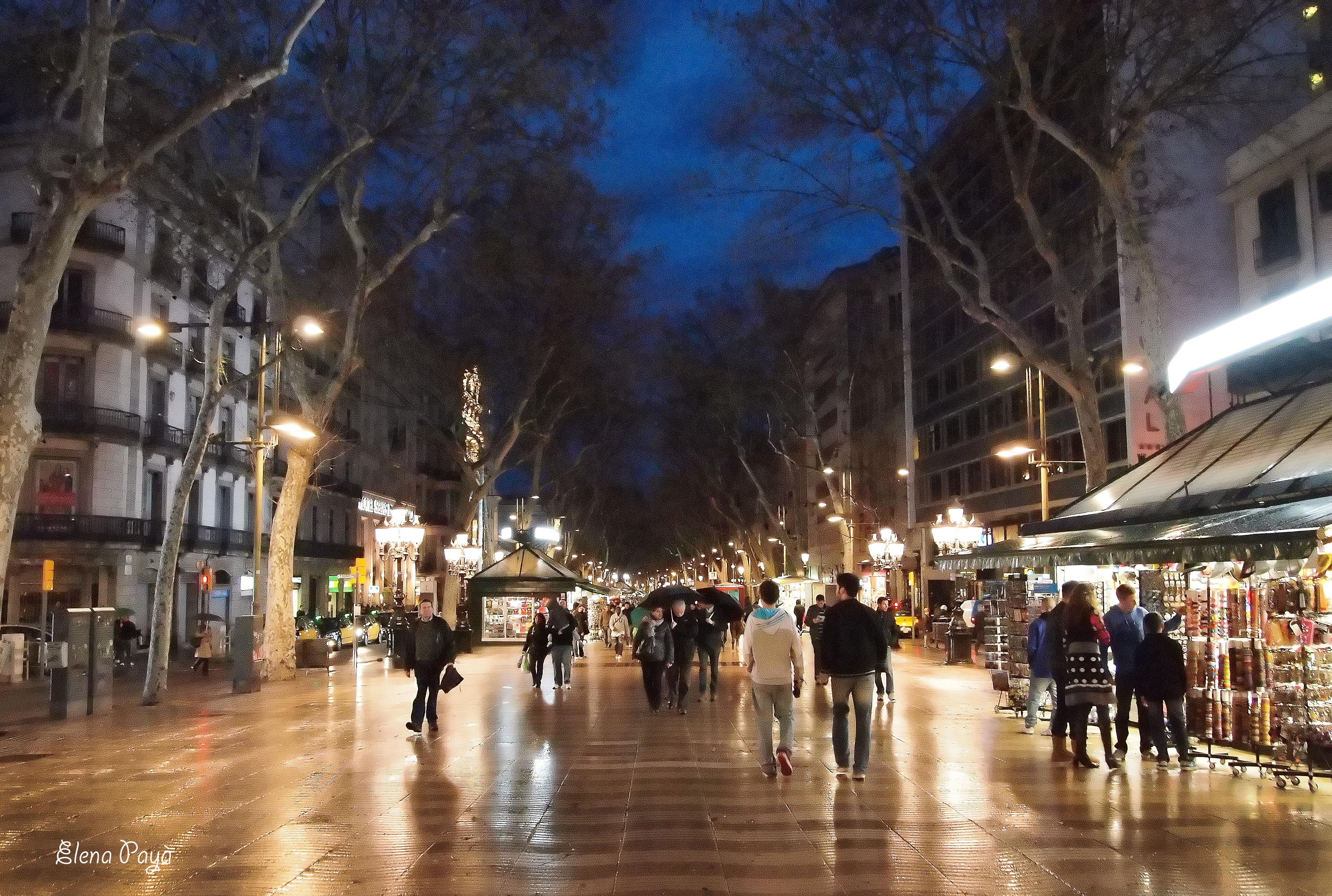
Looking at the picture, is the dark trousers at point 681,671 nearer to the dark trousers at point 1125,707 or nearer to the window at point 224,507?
the dark trousers at point 1125,707

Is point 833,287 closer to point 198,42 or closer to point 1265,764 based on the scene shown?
point 198,42

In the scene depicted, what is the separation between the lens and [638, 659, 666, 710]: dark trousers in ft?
59.6

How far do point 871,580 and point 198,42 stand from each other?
44.1 meters

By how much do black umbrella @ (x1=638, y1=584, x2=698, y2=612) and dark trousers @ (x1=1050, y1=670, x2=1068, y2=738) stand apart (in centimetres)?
685

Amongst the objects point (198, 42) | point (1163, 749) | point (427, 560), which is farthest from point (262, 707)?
point (427, 560)

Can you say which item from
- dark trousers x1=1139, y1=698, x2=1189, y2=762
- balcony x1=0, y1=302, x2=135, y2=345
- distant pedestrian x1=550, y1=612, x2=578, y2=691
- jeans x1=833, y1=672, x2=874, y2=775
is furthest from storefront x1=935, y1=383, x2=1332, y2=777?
balcony x1=0, y1=302, x2=135, y2=345

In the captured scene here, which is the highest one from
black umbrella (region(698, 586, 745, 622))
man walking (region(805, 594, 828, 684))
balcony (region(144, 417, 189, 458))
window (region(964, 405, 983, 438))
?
window (region(964, 405, 983, 438))

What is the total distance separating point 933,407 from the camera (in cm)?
5725

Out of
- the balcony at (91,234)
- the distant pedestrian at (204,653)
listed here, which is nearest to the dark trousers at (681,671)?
the distant pedestrian at (204,653)

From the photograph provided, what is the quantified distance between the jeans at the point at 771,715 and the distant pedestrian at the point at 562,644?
33.2ft

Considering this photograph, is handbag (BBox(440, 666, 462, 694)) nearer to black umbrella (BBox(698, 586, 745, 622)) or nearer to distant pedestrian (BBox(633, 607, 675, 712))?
distant pedestrian (BBox(633, 607, 675, 712))

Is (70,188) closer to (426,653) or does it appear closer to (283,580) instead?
(426,653)

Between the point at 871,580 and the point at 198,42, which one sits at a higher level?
the point at 198,42

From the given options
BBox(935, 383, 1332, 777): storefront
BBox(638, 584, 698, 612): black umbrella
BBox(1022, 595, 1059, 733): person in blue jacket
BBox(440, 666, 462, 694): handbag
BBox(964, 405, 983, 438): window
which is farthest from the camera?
BBox(964, 405, 983, 438): window
